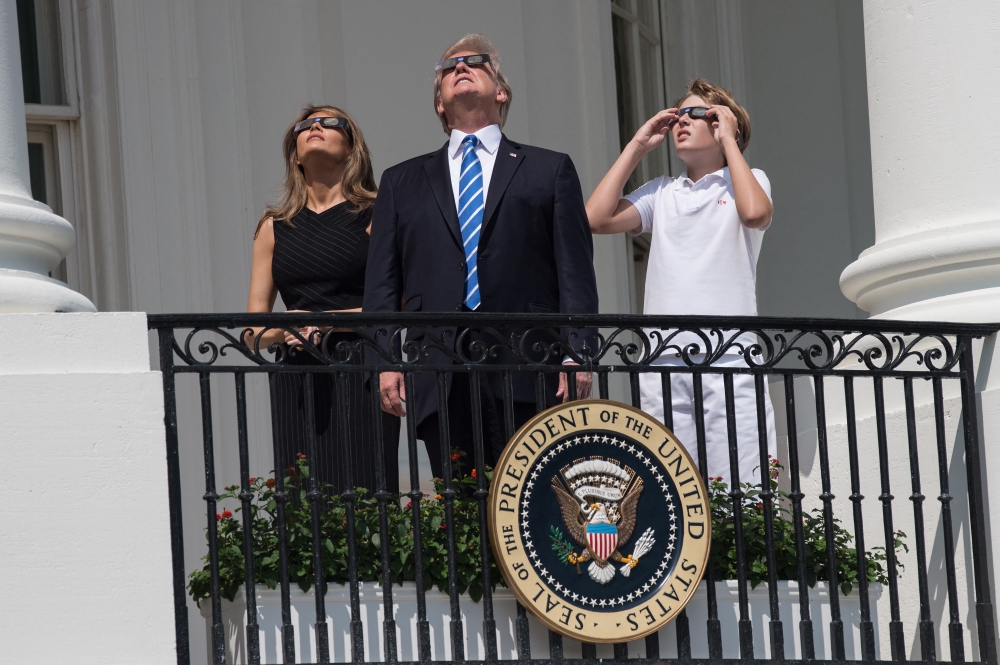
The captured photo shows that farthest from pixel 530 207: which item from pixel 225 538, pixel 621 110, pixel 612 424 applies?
pixel 621 110

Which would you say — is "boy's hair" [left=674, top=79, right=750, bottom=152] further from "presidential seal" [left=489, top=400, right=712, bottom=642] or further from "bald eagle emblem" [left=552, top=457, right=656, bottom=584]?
"bald eagle emblem" [left=552, top=457, right=656, bottom=584]

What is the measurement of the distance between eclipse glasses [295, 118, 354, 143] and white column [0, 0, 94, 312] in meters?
1.22

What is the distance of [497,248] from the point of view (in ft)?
19.1

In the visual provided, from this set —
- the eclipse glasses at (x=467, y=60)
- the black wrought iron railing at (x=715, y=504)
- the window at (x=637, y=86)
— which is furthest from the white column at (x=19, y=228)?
the window at (x=637, y=86)

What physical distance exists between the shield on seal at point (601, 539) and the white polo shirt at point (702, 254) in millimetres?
1050

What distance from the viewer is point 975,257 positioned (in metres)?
6.07

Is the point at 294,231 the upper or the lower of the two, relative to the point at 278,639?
upper

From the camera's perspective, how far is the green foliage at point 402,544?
5.34 metres

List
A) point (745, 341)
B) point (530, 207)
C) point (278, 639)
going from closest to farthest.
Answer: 1. point (278, 639)
2. point (530, 207)
3. point (745, 341)

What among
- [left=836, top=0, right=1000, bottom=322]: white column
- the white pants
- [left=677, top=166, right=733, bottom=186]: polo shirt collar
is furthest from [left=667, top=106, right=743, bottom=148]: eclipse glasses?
the white pants

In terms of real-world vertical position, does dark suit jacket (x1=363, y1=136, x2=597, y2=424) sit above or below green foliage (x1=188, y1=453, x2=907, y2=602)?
above

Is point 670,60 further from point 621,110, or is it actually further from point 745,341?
point 745,341

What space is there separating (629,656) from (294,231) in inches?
80.4

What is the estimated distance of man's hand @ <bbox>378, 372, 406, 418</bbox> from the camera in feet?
18.6
